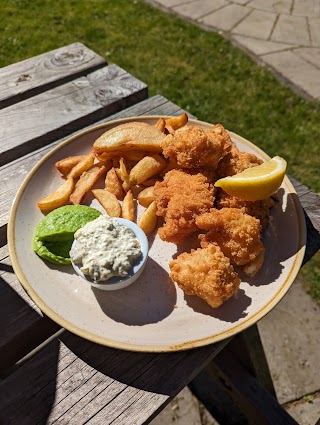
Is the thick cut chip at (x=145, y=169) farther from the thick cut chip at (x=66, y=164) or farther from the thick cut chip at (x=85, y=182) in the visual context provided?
the thick cut chip at (x=66, y=164)

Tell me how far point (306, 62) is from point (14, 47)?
→ 3.96 metres

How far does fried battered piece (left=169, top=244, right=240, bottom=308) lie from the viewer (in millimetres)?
1767

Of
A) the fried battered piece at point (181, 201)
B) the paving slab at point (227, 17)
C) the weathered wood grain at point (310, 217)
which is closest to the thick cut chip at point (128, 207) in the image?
the fried battered piece at point (181, 201)

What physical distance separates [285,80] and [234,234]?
4.01 m

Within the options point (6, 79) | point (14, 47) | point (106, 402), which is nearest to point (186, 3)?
point (14, 47)

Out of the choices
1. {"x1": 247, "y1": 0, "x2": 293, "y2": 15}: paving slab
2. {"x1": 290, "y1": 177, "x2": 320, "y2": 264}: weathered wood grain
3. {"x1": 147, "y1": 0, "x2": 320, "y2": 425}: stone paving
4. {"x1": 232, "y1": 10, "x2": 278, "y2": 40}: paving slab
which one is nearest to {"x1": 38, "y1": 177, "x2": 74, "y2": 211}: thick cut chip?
{"x1": 290, "y1": 177, "x2": 320, "y2": 264}: weathered wood grain

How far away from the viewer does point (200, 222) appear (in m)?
1.96

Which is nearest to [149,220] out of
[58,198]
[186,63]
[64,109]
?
[58,198]

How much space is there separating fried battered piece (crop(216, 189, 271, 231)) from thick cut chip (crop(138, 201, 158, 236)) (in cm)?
33

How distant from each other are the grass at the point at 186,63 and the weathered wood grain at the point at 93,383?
90.3 inches

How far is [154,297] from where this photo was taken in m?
1.95

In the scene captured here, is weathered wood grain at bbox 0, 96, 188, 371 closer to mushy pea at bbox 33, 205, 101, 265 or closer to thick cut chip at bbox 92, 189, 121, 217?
mushy pea at bbox 33, 205, 101, 265

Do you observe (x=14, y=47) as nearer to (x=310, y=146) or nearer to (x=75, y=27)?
(x=75, y=27)

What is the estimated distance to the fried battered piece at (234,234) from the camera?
1922 mm
